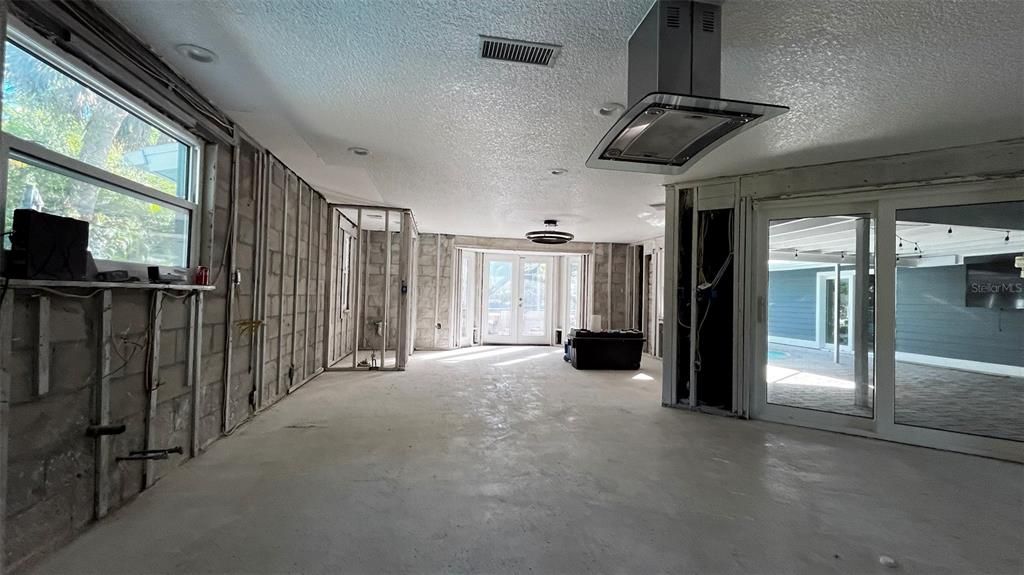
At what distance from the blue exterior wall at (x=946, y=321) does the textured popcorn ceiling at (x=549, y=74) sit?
1.21 m

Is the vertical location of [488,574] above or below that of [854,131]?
below

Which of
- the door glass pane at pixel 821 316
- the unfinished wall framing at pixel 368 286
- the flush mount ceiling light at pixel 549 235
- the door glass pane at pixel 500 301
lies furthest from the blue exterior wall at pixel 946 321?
the door glass pane at pixel 500 301

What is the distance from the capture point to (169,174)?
2428 millimetres

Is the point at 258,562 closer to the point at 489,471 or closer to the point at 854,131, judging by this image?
the point at 489,471

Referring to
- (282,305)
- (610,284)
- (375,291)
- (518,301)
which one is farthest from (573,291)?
(282,305)

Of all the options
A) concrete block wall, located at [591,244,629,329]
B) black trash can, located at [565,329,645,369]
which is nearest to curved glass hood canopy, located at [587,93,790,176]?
black trash can, located at [565,329,645,369]

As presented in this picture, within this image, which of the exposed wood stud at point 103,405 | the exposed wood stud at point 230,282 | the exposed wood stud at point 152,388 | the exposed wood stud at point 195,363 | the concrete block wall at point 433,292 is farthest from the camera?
the concrete block wall at point 433,292

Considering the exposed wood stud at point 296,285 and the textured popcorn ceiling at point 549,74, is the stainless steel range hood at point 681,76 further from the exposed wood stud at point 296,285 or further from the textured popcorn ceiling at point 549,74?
the exposed wood stud at point 296,285

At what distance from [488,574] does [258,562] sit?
3.09 ft

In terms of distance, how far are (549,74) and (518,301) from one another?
7120mm

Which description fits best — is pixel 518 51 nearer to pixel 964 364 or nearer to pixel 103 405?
pixel 103 405

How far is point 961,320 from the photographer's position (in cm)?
398

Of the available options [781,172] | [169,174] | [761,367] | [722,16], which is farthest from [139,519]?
[781,172]

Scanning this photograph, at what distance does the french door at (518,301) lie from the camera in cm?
905
